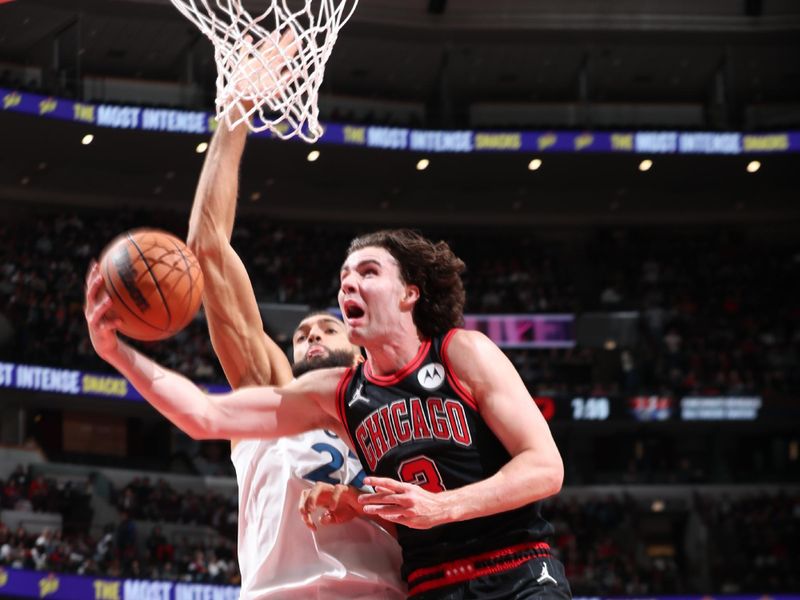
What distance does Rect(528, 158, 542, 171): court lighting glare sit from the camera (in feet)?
70.7

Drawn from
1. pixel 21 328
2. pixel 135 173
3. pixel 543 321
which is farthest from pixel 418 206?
pixel 21 328

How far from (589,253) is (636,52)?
154 inches

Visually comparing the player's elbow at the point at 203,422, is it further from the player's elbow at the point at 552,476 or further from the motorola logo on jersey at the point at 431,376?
the player's elbow at the point at 552,476

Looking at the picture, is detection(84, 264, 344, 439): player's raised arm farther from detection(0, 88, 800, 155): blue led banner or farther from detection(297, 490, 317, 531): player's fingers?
detection(0, 88, 800, 155): blue led banner

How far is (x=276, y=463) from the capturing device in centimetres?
404

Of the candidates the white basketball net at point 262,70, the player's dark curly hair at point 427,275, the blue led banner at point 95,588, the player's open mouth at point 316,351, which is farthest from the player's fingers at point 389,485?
the blue led banner at point 95,588

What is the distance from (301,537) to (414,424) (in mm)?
745

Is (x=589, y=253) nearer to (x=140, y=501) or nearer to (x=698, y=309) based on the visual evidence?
(x=698, y=309)

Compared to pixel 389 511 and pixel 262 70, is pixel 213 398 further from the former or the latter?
pixel 262 70

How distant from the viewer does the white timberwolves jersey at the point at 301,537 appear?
3.77 m

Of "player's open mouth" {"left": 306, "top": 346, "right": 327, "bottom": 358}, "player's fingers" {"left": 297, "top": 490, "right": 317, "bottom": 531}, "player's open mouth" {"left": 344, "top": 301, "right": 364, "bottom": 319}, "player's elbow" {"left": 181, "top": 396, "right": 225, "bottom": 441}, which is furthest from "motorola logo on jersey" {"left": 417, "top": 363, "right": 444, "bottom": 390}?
"player's open mouth" {"left": 306, "top": 346, "right": 327, "bottom": 358}

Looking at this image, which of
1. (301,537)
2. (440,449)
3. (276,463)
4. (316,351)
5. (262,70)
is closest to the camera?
(440,449)

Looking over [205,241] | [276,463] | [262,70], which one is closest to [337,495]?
[276,463]

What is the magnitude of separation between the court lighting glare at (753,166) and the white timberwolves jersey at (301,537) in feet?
62.7
